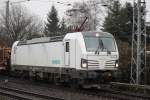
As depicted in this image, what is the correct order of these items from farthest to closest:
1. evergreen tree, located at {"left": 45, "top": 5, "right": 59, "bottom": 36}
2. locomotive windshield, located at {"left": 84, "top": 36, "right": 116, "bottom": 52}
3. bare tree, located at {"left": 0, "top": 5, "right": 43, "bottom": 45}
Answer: evergreen tree, located at {"left": 45, "top": 5, "right": 59, "bottom": 36}, bare tree, located at {"left": 0, "top": 5, "right": 43, "bottom": 45}, locomotive windshield, located at {"left": 84, "top": 36, "right": 116, "bottom": 52}

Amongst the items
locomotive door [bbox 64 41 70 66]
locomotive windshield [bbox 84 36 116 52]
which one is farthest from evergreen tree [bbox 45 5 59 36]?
locomotive windshield [bbox 84 36 116 52]

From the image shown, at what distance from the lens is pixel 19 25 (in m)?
63.0

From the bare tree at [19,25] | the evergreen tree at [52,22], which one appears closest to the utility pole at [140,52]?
the bare tree at [19,25]

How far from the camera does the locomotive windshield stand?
67.3ft

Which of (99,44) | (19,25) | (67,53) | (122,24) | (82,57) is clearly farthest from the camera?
(19,25)

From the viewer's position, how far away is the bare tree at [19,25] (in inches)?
2224

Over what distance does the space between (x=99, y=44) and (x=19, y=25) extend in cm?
4348

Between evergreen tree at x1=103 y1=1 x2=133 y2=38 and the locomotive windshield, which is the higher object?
evergreen tree at x1=103 y1=1 x2=133 y2=38

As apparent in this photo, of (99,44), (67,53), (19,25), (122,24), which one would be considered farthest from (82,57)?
(19,25)

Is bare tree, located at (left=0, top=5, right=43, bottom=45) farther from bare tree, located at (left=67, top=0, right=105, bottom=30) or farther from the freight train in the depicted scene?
the freight train

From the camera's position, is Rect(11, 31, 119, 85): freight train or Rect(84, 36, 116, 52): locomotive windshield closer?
Rect(11, 31, 119, 85): freight train

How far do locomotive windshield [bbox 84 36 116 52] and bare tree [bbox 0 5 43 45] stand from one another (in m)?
31.5

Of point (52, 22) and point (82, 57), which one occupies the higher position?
point (52, 22)

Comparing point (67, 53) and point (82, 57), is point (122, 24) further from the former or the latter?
point (82, 57)
